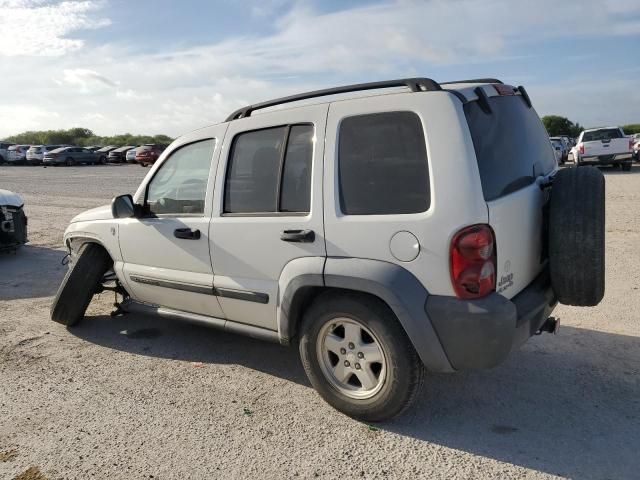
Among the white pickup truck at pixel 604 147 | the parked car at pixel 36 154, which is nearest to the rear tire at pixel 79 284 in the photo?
the white pickup truck at pixel 604 147

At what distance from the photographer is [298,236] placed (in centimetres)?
328

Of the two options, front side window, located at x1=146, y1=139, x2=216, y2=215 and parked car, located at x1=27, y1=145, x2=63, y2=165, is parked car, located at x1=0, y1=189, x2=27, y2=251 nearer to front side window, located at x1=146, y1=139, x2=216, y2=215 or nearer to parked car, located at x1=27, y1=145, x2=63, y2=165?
front side window, located at x1=146, y1=139, x2=216, y2=215

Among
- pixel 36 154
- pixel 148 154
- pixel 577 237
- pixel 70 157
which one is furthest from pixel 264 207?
pixel 36 154

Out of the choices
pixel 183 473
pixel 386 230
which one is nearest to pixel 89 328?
pixel 183 473

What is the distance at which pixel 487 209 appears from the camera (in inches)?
110

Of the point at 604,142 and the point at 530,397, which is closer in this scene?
the point at 530,397

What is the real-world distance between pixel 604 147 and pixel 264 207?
820 inches

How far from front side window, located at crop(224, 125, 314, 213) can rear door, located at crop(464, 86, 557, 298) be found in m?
1.05

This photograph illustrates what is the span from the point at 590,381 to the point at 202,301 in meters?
2.80

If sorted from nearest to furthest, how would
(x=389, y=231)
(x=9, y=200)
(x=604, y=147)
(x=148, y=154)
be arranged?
(x=389, y=231)
(x=9, y=200)
(x=604, y=147)
(x=148, y=154)

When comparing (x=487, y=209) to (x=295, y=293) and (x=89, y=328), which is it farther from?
(x=89, y=328)

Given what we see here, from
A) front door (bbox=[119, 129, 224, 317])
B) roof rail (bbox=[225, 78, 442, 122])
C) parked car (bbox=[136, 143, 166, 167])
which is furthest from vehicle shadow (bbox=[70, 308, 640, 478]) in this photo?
parked car (bbox=[136, 143, 166, 167])

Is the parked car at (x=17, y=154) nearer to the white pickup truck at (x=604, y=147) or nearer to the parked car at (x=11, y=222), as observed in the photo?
the parked car at (x=11, y=222)

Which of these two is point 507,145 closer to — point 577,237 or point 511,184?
point 511,184
